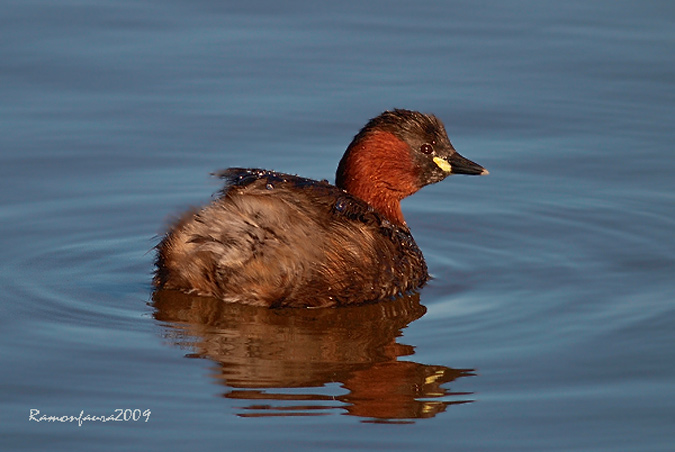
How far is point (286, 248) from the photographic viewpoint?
24.1ft

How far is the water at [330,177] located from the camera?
20.3 feet

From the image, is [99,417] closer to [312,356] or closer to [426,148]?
[312,356]

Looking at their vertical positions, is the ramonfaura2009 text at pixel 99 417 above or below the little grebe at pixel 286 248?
below

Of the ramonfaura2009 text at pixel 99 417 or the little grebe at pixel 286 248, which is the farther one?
the little grebe at pixel 286 248

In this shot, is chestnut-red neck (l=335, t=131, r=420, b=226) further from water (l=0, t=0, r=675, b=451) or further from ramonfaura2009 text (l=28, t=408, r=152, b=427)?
ramonfaura2009 text (l=28, t=408, r=152, b=427)

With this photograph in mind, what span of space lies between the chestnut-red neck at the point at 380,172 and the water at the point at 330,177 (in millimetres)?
479

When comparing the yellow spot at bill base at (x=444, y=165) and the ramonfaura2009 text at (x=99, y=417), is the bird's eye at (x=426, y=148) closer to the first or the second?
the yellow spot at bill base at (x=444, y=165)

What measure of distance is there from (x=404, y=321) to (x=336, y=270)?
48 centimetres

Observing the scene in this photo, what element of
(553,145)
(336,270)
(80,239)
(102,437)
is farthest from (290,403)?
(553,145)

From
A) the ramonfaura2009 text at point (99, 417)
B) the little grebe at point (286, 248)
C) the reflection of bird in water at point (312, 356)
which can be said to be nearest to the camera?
the ramonfaura2009 text at point (99, 417)

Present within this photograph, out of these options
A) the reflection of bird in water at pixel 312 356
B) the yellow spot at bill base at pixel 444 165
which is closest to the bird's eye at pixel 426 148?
the yellow spot at bill base at pixel 444 165

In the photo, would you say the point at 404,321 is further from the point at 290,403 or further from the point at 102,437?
the point at 102,437

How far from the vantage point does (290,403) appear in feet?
20.2

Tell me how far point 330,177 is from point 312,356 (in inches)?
114
